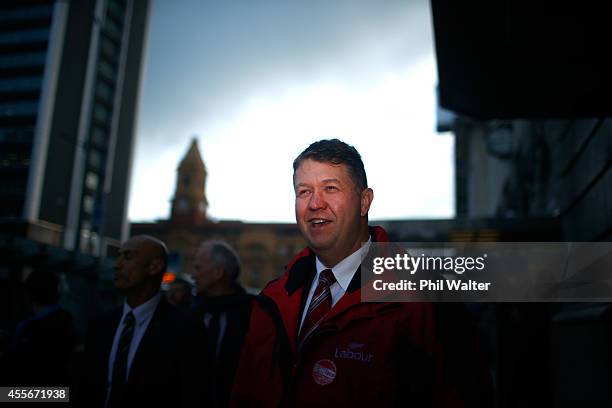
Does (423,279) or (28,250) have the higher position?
(28,250)

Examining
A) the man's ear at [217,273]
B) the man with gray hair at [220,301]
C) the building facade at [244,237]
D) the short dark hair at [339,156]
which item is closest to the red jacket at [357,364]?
the short dark hair at [339,156]

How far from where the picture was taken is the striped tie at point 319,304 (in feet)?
6.63

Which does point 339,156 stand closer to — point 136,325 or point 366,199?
point 366,199

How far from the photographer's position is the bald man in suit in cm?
302

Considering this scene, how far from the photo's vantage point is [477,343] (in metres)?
1.79

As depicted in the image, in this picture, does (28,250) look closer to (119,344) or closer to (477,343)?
(119,344)

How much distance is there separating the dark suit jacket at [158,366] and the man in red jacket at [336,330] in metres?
1.19

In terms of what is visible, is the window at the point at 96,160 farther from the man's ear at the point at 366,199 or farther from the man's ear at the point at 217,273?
the man's ear at the point at 366,199

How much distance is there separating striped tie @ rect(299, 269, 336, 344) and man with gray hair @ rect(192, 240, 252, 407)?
1.83 m

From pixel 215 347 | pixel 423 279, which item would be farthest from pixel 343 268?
pixel 215 347

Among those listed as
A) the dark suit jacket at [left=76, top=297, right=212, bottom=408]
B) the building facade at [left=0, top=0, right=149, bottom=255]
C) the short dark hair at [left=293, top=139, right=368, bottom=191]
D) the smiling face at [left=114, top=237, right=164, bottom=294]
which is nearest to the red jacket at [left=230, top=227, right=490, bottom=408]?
the short dark hair at [left=293, top=139, right=368, bottom=191]

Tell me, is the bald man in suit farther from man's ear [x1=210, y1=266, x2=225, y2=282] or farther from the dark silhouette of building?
the dark silhouette of building

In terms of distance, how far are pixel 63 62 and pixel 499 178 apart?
122 feet

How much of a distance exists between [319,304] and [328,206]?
42cm
